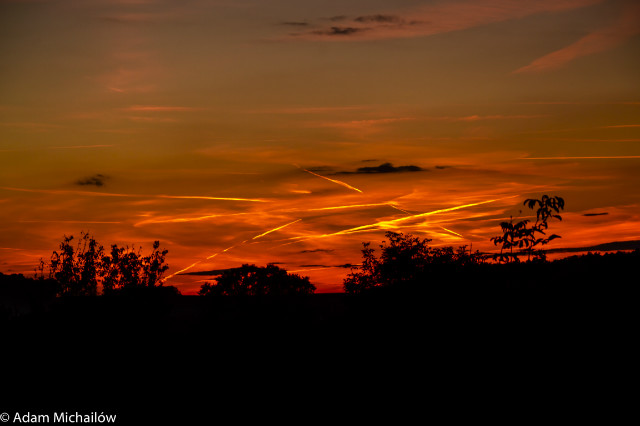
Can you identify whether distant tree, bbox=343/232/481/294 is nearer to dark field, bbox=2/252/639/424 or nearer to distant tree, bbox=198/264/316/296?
dark field, bbox=2/252/639/424

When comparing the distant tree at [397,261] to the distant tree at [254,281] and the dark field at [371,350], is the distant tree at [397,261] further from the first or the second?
the distant tree at [254,281]

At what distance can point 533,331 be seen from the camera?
1886cm

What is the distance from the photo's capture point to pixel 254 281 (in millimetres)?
76562

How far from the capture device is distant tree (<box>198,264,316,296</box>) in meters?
74.5

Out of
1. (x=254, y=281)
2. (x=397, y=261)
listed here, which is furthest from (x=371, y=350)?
(x=254, y=281)

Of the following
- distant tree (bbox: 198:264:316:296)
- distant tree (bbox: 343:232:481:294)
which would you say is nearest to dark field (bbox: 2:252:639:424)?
distant tree (bbox: 343:232:481:294)

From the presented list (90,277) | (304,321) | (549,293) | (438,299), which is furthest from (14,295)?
(549,293)

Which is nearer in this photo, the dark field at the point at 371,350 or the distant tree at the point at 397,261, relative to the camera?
the dark field at the point at 371,350

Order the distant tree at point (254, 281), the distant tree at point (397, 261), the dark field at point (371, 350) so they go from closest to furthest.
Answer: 1. the dark field at point (371, 350)
2. the distant tree at point (397, 261)
3. the distant tree at point (254, 281)

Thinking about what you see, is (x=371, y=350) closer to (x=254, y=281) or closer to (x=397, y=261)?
(x=397, y=261)

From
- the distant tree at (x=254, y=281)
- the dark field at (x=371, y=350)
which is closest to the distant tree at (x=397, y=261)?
the dark field at (x=371, y=350)

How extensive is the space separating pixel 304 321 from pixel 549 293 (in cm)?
1067

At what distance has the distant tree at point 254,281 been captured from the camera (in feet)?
244

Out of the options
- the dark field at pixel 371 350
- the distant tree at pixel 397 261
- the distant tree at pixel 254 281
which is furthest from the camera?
the distant tree at pixel 254 281
